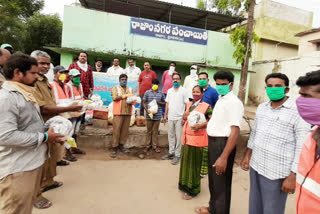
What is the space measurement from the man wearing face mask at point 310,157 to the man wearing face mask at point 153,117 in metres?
3.63

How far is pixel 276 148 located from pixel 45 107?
2.55 metres

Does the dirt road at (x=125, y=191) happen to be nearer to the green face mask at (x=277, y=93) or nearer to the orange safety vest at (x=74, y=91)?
the orange safety vest at (x=74, y=91)

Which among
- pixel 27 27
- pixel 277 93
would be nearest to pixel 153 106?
pixel 277 93

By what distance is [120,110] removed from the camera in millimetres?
4438

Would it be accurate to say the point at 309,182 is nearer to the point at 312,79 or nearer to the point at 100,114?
the point at 312,79

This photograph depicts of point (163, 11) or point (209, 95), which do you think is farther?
point (163, 11)

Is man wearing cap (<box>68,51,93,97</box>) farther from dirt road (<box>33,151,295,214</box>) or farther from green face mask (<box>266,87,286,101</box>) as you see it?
green face mask (<box>266,87,286,101</box>)

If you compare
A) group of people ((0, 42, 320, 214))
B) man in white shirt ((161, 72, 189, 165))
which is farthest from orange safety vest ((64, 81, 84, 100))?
man in white shirt ((161, 72, 189, 165))

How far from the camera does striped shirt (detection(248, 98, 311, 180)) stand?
1.73 m

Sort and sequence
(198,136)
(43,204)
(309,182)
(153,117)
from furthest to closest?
(153,117) < (198,136) < (43,204) < (309,182)

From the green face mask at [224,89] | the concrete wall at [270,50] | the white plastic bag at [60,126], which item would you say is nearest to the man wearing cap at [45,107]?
the white plastic bag at [60,126]

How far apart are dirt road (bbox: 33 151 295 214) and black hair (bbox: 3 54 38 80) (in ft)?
6.25

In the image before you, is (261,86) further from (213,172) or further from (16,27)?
(16,27)

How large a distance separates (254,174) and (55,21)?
18.3 metres
